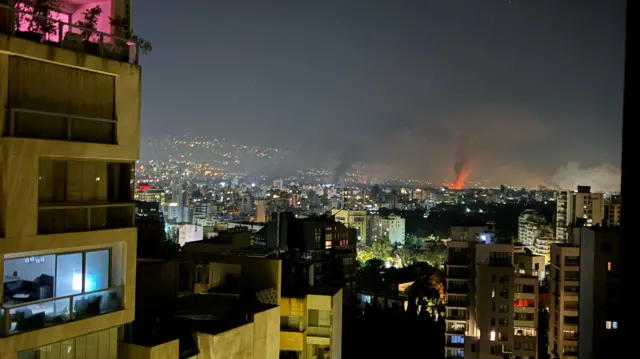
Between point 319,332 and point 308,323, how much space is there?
24 cm

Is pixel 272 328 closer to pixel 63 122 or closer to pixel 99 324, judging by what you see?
pixel 99 324

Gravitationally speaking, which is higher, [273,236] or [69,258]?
[69,258]

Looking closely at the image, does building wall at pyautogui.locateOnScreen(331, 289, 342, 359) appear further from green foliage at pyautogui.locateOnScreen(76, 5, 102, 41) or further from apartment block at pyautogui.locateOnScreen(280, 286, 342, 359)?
green foliage at pyautogui.locateOnScreen(76, 5, 102, 41)

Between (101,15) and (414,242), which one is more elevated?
(101,15)

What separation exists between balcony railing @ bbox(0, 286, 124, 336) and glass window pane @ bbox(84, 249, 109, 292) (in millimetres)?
69

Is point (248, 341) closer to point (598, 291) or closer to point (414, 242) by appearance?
point (598, 291)

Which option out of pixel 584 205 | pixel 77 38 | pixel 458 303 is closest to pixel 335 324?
pixel 77 38

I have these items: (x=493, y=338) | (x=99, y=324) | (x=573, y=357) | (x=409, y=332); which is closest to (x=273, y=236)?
(x=409, y=332)

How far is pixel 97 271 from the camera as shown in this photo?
436 centimetres

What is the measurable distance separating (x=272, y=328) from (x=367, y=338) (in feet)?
44.8

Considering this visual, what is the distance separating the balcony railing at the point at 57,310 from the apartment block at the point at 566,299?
1764 centimetres

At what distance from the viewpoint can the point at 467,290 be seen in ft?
67.8

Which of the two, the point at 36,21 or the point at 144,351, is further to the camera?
the point at 144,351

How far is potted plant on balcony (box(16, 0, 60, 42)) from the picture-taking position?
12.5 ft
